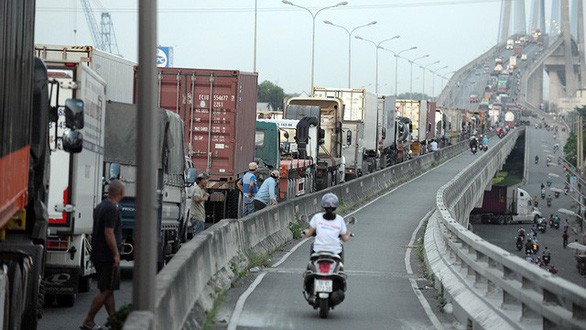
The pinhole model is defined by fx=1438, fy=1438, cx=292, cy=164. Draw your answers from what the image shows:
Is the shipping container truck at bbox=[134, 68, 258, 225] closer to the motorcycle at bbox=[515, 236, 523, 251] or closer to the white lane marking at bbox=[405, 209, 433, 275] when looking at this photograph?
the white lane marking at bbox=[405, 209, 433, 275]

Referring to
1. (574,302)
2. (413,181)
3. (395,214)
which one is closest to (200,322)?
(574,302)

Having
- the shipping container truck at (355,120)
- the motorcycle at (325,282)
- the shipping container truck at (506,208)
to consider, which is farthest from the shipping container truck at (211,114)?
the shipping container truck at (506,208)

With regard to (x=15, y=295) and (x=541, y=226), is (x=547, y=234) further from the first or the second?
(x=15, y=295)

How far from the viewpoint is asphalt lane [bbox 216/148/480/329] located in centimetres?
1606

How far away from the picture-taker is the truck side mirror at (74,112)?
1458cm

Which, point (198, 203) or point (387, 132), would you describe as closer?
point (198, 203)

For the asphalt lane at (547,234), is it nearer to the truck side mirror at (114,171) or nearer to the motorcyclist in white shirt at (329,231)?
the truck side mirror at (114,171)

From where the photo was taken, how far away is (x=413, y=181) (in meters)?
64.8

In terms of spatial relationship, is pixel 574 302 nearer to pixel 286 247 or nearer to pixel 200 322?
pixel 200 322

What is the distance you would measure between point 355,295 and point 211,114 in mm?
13974

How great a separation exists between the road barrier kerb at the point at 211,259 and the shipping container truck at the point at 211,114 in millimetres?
1870

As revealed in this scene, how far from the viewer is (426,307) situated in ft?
59.4

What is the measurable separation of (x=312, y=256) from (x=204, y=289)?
132 centimetres

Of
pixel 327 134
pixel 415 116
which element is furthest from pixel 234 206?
pixel 415 116
